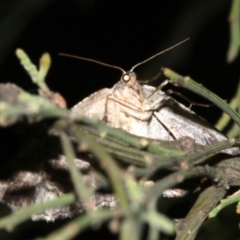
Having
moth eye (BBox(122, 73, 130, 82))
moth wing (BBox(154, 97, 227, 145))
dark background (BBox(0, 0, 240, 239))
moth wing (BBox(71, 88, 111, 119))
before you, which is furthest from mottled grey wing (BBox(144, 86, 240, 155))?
dark background (BBox(0, 0, 240, 239))

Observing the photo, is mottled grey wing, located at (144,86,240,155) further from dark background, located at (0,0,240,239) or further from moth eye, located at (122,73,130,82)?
dark background, located at (0,0,240,239)

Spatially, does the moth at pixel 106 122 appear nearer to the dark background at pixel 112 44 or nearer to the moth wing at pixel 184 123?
the moth wing at pixel 184 123

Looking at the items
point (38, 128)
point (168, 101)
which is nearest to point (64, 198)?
point (38, 128)

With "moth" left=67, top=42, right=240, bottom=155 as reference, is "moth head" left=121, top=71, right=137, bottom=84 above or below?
above

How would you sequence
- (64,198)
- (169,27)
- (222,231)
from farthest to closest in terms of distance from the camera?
(169,27)
(222,231)
(64,198)

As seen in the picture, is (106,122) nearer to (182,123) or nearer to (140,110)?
(140,110)

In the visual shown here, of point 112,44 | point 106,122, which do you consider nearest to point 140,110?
point 106,122

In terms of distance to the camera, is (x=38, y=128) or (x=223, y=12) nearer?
(x=38, y=128)

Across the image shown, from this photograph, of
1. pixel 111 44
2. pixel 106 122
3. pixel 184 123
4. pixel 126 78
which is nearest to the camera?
pixel 184 123

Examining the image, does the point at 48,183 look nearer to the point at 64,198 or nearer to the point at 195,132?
the point at 64,198
